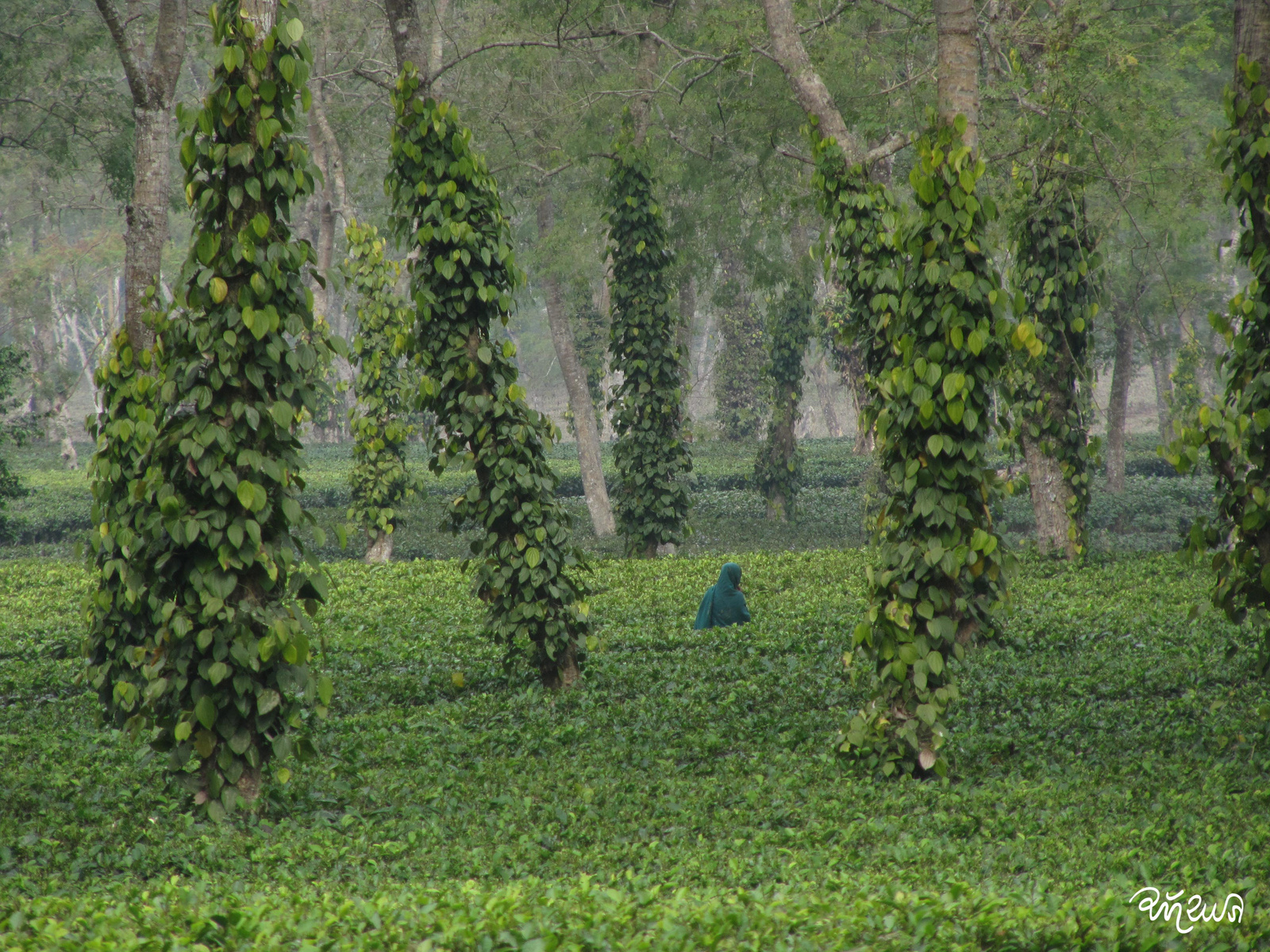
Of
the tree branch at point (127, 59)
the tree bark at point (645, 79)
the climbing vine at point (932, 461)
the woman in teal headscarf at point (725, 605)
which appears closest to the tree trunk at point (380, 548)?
the tree bark at point (645, 79)

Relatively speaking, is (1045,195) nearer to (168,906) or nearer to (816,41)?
(816,41)

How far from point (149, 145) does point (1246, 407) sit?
8152 mm

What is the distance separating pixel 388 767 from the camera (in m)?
6.56

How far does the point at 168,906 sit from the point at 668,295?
11.0 m

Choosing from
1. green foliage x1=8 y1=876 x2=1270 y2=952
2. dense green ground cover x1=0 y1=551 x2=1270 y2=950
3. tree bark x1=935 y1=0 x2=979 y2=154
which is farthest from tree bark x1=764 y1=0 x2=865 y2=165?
green foliage x1=8 y1=876 x2=1270 y2=952

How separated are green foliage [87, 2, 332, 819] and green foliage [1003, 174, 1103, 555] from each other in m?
8.24

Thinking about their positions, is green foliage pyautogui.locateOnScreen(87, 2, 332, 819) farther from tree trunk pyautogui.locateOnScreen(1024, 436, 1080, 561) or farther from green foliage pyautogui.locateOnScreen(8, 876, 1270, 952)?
tree trunk pyautogui.locateOnScreen(1024, 436, 1080, 561)

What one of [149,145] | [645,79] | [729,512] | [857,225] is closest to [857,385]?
[729,512]

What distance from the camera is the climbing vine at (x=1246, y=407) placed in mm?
5504

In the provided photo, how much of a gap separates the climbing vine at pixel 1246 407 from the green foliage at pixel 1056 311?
554 centimetres

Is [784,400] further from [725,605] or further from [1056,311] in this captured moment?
[725,605]

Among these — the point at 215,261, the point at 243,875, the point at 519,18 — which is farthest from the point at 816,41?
the point at 243,875

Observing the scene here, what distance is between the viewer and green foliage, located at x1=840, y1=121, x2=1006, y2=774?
5746 millimetres
